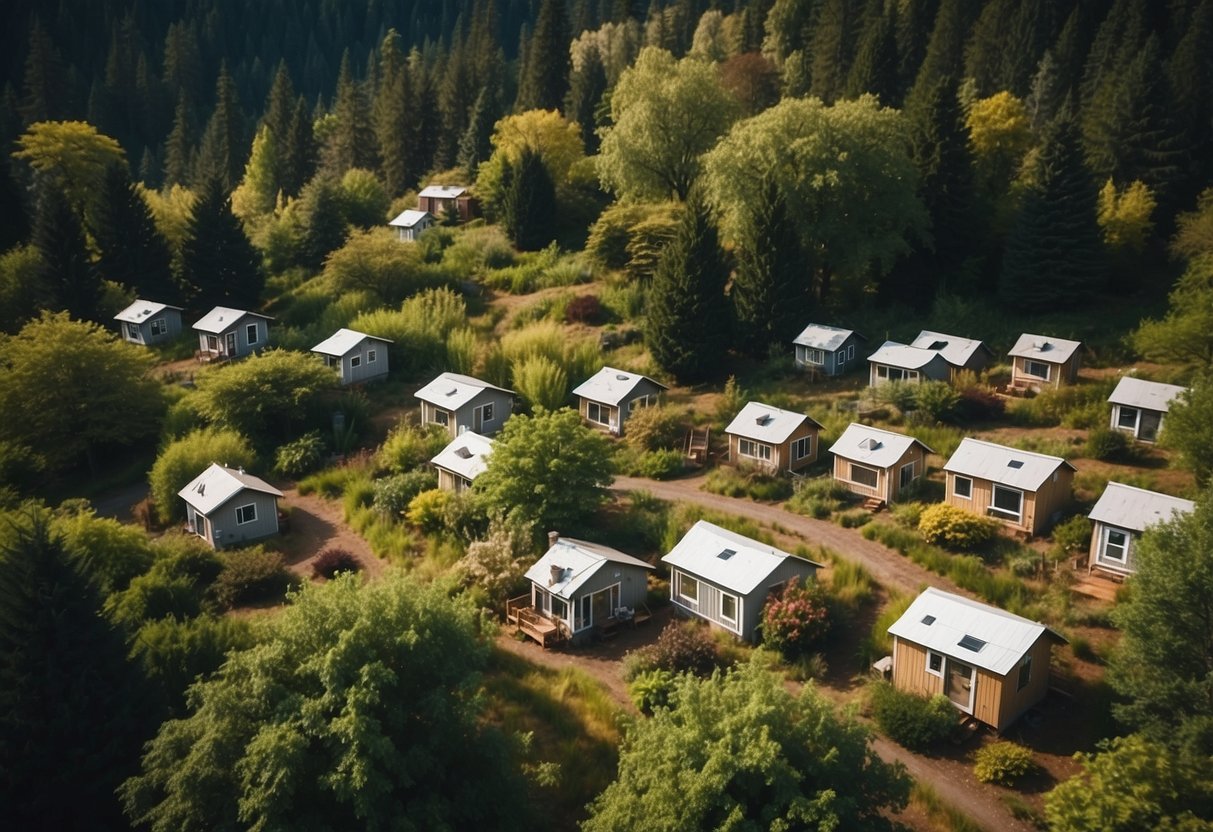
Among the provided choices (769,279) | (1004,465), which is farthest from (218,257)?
(1004,465)

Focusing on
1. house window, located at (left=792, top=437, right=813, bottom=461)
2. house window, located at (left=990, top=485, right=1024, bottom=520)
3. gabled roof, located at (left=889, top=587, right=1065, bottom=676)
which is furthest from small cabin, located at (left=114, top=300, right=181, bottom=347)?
gabled roof, located at (left=889, top=587, right=1065, bottom=676)

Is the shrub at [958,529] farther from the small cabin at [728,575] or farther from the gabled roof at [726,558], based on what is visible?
the small cabin at [728,575]

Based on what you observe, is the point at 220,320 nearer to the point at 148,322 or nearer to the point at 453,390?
the point at 148,322

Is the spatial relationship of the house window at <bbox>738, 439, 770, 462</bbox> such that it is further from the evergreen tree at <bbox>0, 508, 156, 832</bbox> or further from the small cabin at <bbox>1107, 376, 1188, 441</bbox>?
the evergreen tree at <bbox>0, 508, 156, 832</bbox>

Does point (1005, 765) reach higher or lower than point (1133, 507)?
lower

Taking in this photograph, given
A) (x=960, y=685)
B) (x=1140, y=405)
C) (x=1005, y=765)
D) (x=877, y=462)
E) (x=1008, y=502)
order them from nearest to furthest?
(x=1005, y=765) < (x=960, y=685) < (x=1008, y=502) < (x=877, y=462) < (x=1140, y=405)

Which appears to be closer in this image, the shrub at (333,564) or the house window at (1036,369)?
Answer: the shrub at (333,564)

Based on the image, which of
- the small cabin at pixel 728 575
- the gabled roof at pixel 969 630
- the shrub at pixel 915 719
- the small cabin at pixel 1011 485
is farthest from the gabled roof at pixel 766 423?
the shrub at pixel 915 719
